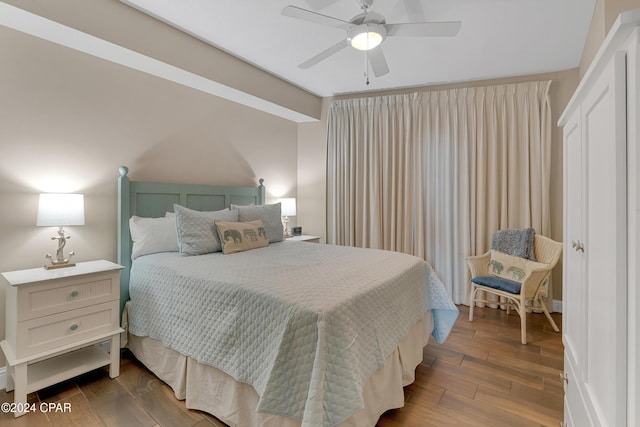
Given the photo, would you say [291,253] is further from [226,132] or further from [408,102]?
[408,102]

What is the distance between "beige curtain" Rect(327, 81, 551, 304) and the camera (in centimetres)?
341

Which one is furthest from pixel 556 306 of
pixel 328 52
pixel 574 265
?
pixel 328 52

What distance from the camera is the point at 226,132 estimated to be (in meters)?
3.63

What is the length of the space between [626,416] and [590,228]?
560 millimetres

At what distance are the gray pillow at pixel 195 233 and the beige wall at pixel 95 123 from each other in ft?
2.01

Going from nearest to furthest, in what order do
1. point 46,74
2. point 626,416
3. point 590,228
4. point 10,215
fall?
point 626,416 → point 590,228 → point 10,215 → point 46,74

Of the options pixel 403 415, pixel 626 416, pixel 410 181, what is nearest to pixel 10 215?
pixel 403 415

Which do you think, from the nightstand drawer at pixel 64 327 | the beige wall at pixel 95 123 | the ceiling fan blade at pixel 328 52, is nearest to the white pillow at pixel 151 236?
the beige wall at pixel 95 123

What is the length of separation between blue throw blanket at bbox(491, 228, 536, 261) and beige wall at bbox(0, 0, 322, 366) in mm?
3057

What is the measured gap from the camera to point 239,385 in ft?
5.33

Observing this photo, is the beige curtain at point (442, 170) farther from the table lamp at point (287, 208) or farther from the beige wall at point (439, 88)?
the table lamp at point (287, 208)

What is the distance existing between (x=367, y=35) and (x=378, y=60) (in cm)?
36

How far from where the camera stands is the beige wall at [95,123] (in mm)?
2098

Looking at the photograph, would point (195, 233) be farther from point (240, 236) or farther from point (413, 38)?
point (413, 38)
